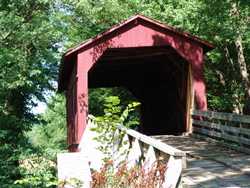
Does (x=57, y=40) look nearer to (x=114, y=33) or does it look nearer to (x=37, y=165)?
(x=37, y=165)

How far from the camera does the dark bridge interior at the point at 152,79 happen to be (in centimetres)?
1952

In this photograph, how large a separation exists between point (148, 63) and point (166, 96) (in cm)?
230

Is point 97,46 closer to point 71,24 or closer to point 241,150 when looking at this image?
point 241,150

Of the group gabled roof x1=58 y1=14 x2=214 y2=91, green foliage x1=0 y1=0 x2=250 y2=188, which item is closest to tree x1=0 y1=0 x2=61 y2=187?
green foliage x1=0 y1=0 x2=250 y2=188

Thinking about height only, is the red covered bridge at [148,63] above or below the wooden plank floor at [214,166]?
above

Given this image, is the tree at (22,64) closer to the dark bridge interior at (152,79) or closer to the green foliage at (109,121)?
the dark bridge interior at (152,79)

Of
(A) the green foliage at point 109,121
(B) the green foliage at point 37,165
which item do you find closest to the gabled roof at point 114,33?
(B) the green foliage at point 37,165

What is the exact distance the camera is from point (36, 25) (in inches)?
1001

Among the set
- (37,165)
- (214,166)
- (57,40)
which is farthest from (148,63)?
(214,166)

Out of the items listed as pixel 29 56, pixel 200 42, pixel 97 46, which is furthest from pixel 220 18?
pixel 29 56

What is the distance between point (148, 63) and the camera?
22.8 m

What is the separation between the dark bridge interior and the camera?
768 inches

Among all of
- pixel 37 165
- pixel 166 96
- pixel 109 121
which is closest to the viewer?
pixel 109 121

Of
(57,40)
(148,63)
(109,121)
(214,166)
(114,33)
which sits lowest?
(214,166)
